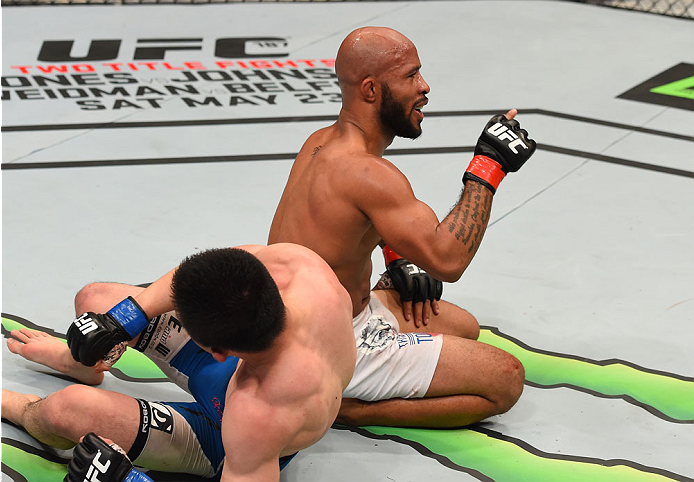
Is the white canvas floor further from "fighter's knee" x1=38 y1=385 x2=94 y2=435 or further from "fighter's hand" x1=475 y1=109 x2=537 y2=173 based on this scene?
"fighter's hand" x1=475 y1=109 x2=537 y2=173

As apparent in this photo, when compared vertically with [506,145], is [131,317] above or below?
below

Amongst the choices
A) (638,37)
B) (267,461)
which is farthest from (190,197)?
(638,37)

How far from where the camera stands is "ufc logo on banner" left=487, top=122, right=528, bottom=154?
2.76 metres

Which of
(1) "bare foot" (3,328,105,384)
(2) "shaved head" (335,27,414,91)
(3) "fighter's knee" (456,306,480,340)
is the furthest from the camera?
(3) "fighter's knee" (456,306,480,340)

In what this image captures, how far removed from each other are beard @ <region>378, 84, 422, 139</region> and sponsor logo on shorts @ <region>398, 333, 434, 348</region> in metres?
0.65

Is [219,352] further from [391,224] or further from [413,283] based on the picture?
[413,283]

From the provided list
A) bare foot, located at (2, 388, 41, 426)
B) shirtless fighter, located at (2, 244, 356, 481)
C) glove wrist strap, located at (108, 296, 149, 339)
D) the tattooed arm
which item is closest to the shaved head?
the tattooed arm

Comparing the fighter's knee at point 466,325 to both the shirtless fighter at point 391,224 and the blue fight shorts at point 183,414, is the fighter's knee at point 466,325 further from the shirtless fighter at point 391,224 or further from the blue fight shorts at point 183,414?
the blue fight shorts at point 183,414

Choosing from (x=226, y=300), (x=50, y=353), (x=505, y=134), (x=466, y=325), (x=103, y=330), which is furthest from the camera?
(x=466, y=325)

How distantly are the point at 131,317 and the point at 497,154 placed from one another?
1225mm

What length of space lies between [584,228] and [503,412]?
149 centimetres

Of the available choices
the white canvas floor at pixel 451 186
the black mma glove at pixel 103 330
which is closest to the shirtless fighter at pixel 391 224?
the white canvas floor at pixel 451 186

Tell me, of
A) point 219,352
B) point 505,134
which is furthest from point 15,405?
point 505,134

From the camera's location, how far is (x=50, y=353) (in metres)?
2.95
